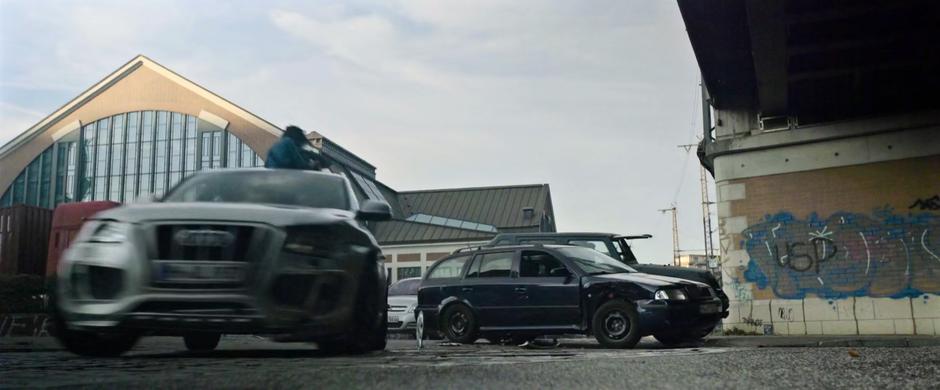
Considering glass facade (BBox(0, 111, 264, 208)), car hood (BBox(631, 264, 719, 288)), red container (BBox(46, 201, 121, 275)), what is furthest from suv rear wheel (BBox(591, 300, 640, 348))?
red container (BBox(46, 201, 121, 275))

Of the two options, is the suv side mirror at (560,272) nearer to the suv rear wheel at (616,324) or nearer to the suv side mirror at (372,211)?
the suv rear wheel at (616,324)

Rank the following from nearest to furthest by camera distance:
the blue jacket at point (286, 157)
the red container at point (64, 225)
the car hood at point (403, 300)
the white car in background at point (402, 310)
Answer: the blue jacket at point (286, 157)
the red container at point (64, 225)
the white car in background at point (402, 310)
the car hood at point (403, 300)

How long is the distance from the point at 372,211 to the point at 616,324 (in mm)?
4807

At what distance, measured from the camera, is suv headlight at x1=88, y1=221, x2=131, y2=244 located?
5.14 meters

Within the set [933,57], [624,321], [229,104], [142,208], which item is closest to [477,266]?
[624,321]

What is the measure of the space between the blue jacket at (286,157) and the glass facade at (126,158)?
20.9ft

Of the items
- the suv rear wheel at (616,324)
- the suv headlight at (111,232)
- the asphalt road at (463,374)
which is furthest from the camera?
the suv rear wheel at (616,324)

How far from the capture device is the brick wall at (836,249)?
15203 mm

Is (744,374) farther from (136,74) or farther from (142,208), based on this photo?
(136,74)

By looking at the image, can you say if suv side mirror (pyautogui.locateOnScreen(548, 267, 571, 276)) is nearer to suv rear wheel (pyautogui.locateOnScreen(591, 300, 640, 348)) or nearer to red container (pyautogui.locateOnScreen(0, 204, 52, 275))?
suv rear wheel (pyautogui.locateOnScreen(591, 300, 640, 348))

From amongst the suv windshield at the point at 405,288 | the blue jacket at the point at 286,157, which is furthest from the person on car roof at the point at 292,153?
the suv windshield at the point at 405,288

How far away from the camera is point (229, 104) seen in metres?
37.5

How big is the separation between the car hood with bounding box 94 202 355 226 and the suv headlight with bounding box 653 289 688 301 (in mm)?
5578

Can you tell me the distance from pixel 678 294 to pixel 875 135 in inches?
309
